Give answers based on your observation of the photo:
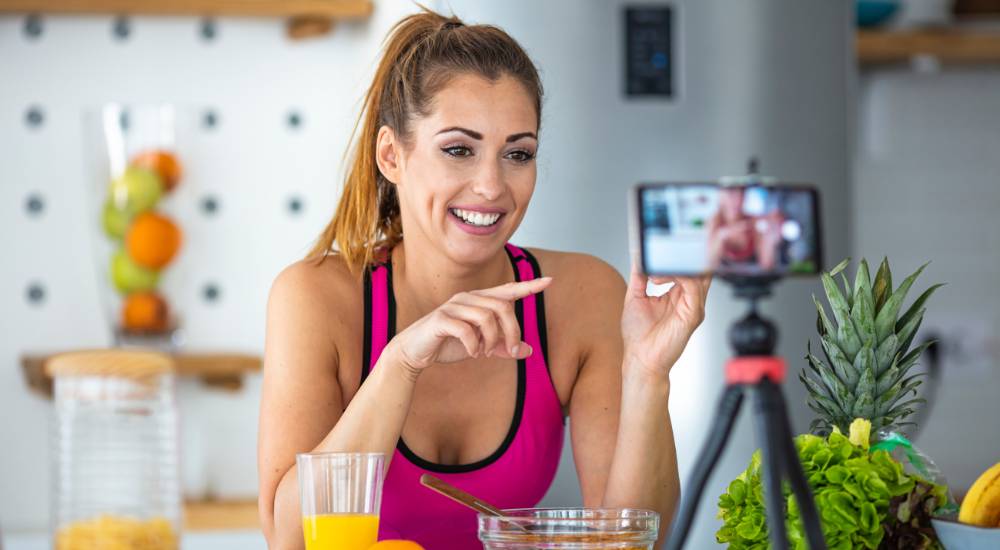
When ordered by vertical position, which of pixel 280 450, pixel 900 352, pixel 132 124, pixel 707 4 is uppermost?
pixel 707 4

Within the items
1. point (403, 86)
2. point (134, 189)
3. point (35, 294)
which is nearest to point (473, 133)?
point (403, 86)

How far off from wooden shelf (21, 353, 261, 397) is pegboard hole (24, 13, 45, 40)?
28.6 inches

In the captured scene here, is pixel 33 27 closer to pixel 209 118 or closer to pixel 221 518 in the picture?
pixel 209 118

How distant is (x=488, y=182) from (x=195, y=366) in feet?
4.72

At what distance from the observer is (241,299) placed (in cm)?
305

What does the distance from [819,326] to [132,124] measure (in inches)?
64.9

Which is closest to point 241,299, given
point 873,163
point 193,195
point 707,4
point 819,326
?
point 193,195

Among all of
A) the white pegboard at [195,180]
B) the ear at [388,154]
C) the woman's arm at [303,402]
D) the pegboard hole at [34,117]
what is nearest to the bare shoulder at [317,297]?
the woman's arm at [303,402]

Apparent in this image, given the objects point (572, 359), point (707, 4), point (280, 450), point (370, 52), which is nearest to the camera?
point (280, 450)

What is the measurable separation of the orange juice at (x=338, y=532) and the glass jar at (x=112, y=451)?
19 centimetres

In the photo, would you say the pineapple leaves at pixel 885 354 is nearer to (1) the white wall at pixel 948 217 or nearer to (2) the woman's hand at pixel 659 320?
(2) the woman's hand at pixel 659 320

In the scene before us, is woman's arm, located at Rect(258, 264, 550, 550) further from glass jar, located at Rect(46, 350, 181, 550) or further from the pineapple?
glass jar, located at Rect(46, 350, 181, 550)

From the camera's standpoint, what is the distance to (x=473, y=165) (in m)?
1.70

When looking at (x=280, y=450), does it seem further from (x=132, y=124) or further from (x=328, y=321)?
(x=132, y=124)
